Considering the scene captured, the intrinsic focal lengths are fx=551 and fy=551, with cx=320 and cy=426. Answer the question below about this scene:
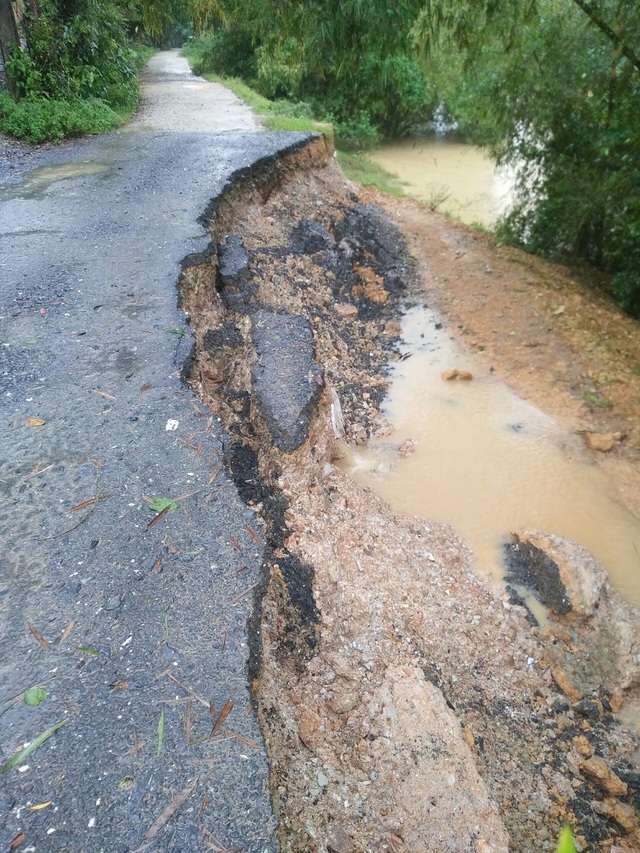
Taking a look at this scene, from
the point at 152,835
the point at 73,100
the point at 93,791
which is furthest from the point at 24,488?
the point at 73,100

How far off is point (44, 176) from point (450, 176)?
1173cm

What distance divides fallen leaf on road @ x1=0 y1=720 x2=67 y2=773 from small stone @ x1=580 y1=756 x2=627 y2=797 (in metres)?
2.73

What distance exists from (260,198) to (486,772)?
716 cm

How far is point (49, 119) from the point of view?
9.07 meters

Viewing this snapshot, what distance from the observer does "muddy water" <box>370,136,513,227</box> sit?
13094mm

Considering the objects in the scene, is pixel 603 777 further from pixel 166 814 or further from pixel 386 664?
pixel 166 814

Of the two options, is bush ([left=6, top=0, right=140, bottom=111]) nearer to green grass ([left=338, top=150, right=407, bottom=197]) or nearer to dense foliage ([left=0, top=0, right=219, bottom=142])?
dense foliage ([left=0, top=0, right=219, bottom=142])

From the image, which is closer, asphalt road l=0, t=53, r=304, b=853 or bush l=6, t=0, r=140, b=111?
asphalt road l=0, t=53, r=304, b=853

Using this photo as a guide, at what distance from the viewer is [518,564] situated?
4258 millimetres

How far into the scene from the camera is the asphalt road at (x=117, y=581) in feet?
5.30

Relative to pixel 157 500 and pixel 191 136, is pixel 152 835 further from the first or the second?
pixel 191 136

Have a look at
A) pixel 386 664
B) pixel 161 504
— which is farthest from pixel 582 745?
A: pixel 161 504

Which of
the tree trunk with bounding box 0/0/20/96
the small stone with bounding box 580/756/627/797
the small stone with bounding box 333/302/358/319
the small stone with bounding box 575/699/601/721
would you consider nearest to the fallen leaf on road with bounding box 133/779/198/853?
the small stone with bounding box 580/756/627/797

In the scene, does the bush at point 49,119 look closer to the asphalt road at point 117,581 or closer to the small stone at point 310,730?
the asphalt road at point 117,581
